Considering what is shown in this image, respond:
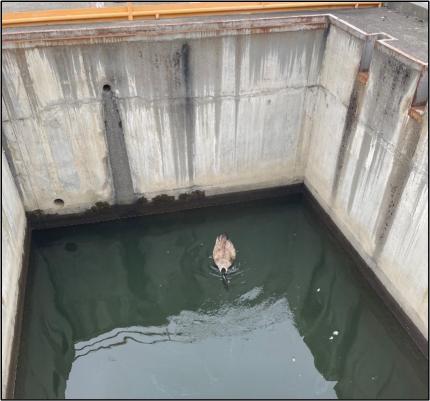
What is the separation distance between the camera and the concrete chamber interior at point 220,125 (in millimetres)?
8938

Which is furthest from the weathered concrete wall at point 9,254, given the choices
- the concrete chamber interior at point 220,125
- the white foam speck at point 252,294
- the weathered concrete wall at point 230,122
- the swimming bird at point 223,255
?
the white foam speck at point 252,294

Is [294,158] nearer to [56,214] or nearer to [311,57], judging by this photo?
[311,57]

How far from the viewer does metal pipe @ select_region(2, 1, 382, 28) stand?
33.2 ft

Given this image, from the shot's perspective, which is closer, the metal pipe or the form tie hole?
the metal pipe

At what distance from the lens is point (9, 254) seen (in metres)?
9.33

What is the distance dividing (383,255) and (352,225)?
4.52 ft

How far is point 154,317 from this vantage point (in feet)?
33.9

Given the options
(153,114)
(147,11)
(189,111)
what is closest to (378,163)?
(189,111)

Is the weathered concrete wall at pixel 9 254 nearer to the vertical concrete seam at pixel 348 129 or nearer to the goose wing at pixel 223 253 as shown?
the goose wing at pixel 223 253

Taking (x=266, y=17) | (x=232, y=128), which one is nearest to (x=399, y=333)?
(x=232, y=128)

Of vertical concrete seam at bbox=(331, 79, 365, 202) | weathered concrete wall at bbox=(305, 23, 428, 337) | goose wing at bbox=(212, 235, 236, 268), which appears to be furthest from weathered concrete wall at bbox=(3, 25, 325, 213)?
goose wing at bbox=(212, 235, 236, 268)

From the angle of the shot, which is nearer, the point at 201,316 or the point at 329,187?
the point at 201,316

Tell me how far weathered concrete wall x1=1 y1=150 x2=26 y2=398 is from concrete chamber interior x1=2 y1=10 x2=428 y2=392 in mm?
47

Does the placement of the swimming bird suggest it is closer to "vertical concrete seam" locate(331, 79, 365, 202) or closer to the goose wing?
the goose wing
